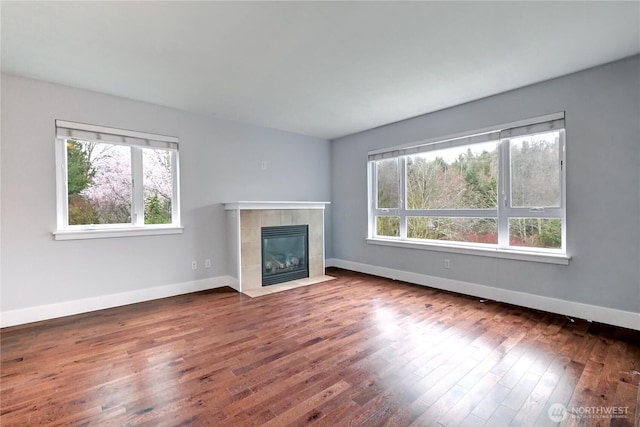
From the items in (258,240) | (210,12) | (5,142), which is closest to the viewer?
(210,12)

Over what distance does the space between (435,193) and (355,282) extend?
1772 millimetres

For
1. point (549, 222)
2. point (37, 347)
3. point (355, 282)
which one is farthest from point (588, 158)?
point (37, 347)

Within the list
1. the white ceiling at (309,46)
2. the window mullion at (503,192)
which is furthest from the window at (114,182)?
the window mullion at (503,192)

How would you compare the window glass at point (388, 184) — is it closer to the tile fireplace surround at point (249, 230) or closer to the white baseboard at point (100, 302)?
the tile fireplace surround at point (249, 230)

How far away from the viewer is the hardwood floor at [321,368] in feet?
5.20

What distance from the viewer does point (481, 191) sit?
144 inches

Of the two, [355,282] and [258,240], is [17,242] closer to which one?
[258,240]

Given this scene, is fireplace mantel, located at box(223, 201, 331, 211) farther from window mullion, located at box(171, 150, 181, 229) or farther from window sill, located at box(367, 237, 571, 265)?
window sill, located at box(367, 237, 571, 265)

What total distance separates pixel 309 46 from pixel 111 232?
9.82 ft

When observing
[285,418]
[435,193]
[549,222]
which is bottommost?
[285,418]

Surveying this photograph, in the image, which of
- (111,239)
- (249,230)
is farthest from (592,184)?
(111,239)

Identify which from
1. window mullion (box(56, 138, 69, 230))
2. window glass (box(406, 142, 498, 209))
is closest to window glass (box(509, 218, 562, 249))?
window glass (box(406, 142, 498, 209))

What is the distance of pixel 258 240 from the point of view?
4.11 m

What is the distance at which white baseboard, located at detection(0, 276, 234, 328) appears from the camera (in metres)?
2.86
